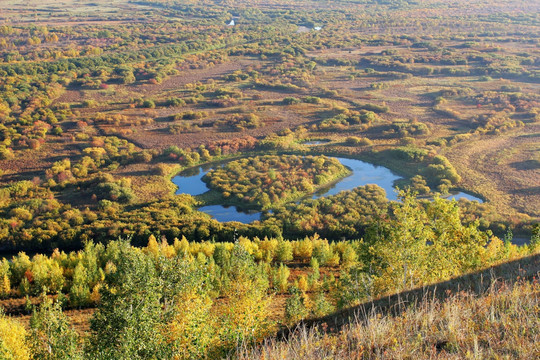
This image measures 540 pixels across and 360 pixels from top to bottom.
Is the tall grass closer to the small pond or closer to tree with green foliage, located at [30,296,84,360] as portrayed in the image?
tree with green foliage, located at [30,296,84,360]

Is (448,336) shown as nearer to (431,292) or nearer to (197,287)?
(431,292)

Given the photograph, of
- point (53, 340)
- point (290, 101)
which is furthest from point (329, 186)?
point (53, 340)

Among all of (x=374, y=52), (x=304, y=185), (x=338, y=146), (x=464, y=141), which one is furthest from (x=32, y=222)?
(x=374, y=52)

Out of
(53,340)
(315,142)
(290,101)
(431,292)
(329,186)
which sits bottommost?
(329,186)

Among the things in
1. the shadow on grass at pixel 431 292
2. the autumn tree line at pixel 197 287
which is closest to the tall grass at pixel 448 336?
the shadow on grass at pixel 431 292

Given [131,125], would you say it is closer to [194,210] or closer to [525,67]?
[194,210]

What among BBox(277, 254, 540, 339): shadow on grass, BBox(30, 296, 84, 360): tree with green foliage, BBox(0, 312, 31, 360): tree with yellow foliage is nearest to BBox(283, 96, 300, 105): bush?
BBox(277, 254, 540, 339): shadow on grass

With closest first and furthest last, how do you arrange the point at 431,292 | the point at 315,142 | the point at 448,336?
the point at 448,336 < the point at 431,292 < the point at 315,142

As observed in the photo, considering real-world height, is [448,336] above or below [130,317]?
above

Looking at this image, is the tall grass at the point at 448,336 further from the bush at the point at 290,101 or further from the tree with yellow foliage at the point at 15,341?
the bush at the point at 290,101
